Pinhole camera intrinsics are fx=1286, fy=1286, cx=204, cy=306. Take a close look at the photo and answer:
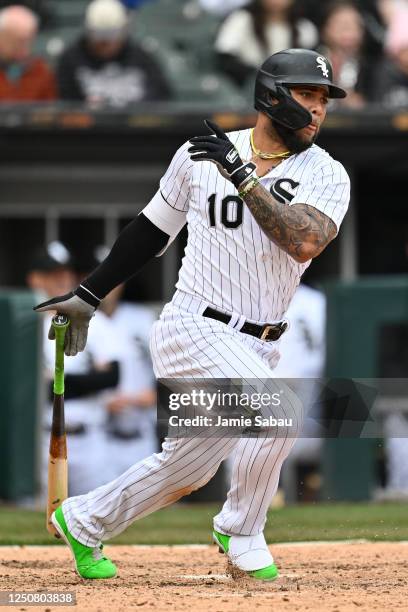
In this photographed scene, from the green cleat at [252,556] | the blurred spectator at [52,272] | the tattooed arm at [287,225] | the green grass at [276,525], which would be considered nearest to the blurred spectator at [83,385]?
the blurred spectator at [52,272]

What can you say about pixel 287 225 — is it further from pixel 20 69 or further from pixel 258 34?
pixel 258 34

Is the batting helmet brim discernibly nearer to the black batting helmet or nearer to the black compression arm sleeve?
the black batting helmet

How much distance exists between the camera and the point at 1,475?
8.00 metres

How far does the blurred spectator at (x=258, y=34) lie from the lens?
10469 mm

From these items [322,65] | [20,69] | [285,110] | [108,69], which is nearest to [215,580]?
[285,110]

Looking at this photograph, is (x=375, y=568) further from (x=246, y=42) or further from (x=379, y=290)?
(x=246, y=42)

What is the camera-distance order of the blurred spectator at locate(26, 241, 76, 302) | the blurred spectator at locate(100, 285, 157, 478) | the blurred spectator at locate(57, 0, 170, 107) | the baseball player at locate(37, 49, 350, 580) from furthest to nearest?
the blurred spectator at locate(57, 0, 170, 107) → the blurred spectator at locate(26, 241, 76, 302) → the blurred spectator at locate(100, 285, 157, 478) → the baseball player at locate(37, 49, 350, 580)

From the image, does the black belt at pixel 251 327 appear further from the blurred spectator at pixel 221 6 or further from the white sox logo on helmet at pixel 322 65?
the blurred spectator at pixel 221 6

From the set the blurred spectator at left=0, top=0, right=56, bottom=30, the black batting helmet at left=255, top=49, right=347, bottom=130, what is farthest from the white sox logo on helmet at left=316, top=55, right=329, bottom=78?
the blurred spectator at left=0, top=0, right=56, bottom=30

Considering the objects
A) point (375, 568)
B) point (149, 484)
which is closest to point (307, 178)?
point (149, 484)

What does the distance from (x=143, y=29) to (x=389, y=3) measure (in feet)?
7.00

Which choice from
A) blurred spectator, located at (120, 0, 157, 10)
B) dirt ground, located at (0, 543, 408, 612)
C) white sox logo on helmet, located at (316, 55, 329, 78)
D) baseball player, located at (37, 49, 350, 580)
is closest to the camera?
dirt ground, located at (0, 543, 408, 612)

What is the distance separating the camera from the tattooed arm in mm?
3973

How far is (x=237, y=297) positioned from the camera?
420cm
